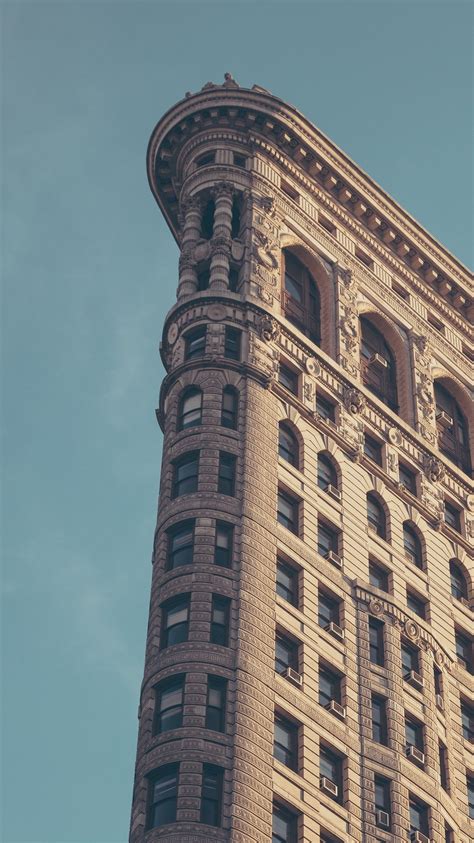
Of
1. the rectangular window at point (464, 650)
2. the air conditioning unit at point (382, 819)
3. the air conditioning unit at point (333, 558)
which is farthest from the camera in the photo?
the rectangular window at point (464, 650)

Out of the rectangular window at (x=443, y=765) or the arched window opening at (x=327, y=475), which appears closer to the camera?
the rectangular window at (x=443, y=765)

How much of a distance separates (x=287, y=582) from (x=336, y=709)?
6.28m

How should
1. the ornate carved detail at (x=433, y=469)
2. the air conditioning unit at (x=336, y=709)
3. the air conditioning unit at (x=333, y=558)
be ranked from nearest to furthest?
the air conditioning unit at (x=336, y=709), the air conditioning unit at (x=333, y=558), the ornate carved detail at (x=433, y=469)

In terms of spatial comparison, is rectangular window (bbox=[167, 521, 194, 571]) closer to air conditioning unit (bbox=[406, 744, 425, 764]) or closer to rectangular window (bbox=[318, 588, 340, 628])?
rectangular window (bbox=[318, 588, 340, 628])

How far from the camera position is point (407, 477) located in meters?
88.4

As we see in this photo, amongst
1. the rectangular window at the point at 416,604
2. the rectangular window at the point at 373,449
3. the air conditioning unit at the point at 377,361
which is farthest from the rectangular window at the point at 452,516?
the air conditioning unit at the point at 377,361

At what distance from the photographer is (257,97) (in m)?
97.2

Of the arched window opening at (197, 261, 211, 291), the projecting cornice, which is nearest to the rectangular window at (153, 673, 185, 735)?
the arched window opening at (197, 261, 211, 291)

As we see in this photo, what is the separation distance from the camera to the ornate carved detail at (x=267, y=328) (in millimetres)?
83875

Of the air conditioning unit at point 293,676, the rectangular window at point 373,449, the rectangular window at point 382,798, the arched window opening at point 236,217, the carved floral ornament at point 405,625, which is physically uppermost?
the arched window opening at point 236,217

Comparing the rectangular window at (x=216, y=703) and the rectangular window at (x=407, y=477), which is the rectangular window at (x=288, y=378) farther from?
the rectangular window at (x=216, y=703)

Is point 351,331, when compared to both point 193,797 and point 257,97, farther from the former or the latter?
point 193,797

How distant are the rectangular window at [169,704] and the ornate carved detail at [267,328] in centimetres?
2287

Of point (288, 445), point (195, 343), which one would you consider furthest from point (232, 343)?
point (288, 445)
